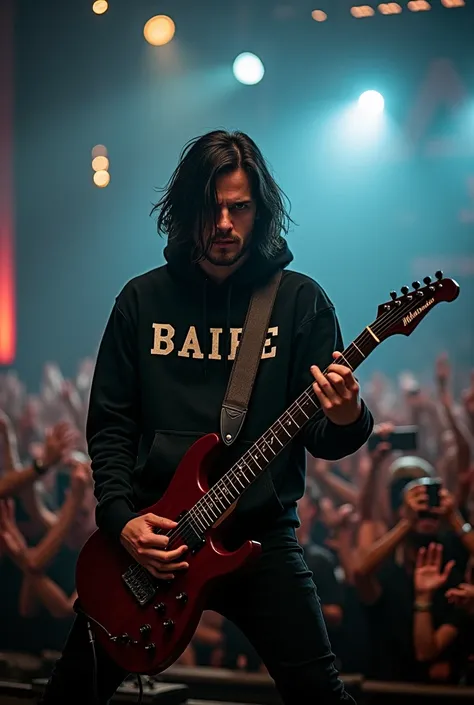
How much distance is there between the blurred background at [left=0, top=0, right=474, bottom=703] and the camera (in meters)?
5.67

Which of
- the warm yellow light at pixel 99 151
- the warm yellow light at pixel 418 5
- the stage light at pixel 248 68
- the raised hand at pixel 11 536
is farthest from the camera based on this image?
the warm yellow light at pixel 99 151

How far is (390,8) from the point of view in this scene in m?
5.94

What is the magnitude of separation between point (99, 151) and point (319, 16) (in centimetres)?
169

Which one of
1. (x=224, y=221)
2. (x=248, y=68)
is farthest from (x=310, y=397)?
(x=248, y=68)

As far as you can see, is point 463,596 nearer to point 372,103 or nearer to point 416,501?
point 416,501

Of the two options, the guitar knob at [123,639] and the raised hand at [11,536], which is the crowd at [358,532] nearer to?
the raised hand at [11,536]

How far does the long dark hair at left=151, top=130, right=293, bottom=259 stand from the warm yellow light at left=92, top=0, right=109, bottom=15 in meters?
4.37

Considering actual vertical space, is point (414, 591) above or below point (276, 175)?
below

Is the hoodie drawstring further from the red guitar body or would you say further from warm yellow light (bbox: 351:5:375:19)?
warm yellow light (bbox: 351:5:375:19)

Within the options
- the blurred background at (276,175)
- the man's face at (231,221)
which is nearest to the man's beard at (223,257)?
the man's face at (231,221)

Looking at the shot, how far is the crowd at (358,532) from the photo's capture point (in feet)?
15.2

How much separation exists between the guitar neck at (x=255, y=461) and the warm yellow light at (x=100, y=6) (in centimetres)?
498

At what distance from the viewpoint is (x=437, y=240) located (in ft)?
19.7

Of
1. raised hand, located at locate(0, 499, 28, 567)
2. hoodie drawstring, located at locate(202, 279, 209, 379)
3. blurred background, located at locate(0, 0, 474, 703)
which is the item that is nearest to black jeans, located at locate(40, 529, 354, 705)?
hoodie drawstring, located at locate(202, 279, 209, 379)
